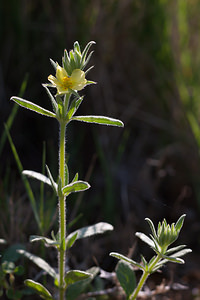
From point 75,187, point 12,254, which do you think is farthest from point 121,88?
point 75,187

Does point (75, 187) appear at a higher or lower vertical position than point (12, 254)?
higher

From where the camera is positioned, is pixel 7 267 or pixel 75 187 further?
pixel 7 267

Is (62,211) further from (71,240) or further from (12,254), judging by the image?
(12,254)

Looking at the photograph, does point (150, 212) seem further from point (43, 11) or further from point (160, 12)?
point (43, 11)

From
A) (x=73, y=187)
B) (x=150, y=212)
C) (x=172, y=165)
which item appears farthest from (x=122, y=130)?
(x=73, y=187)

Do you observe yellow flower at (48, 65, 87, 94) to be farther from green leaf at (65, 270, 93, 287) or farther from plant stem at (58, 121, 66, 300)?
green leaf at (65, 270, 93, 287)

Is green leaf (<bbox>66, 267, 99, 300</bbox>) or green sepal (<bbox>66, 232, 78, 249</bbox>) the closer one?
green sepal (<bbox>66, 232, 78, 249</bbox>)

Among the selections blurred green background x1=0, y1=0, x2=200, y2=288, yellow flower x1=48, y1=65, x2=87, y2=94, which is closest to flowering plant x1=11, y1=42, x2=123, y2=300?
yellow flower x1=48, y1=65, x2=87, y2=94
